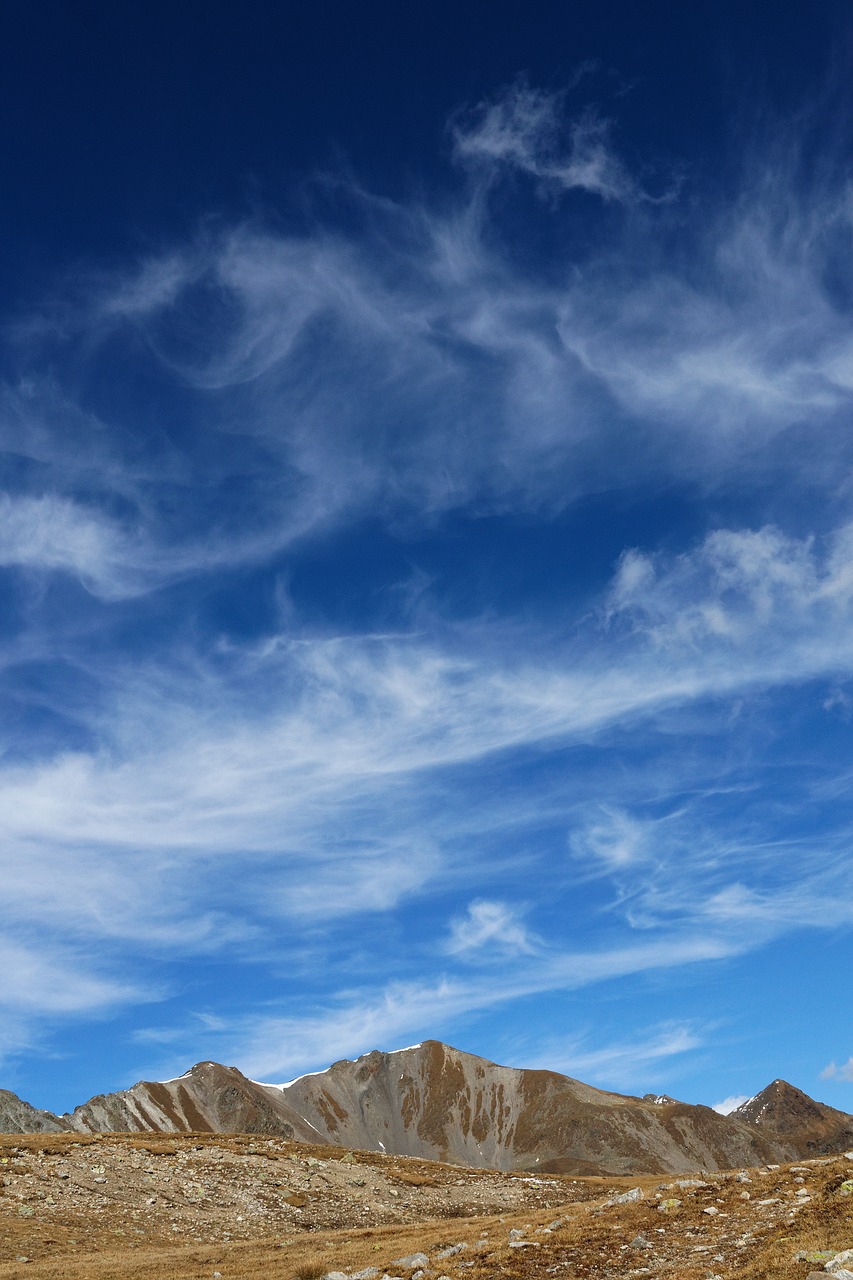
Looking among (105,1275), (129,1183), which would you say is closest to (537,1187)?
(129,1183)

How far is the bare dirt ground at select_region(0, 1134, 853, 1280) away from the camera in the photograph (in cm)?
2936

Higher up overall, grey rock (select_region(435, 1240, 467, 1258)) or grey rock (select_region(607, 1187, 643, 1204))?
grey rock (select_region(607, 1187, 643, 1204))

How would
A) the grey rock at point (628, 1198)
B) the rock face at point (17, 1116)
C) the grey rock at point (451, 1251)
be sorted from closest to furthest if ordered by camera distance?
the grey rock at point (451, 1251)
the grey rock at point (628, 1198)
the rock face at point (17, 1116)

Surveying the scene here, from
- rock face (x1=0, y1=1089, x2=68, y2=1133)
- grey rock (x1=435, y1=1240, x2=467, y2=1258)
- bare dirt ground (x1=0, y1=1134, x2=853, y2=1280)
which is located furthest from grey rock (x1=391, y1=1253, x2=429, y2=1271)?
rock face (x1=0, y1=1089, x2=68, y2=1133)

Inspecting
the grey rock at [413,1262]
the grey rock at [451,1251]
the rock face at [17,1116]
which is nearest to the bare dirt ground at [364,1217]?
the grey rock at [413,1262]

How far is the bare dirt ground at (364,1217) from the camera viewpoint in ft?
96.3

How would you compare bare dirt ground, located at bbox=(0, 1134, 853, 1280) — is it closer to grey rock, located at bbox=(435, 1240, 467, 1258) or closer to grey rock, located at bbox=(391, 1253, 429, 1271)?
grey rock, located at bbox=(391, 1253, 429, 1271)

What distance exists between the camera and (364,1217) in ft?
193

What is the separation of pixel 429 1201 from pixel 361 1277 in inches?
1465

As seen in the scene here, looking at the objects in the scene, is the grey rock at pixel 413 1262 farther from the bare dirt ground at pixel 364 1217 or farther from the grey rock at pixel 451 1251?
the grey rock at pixel 451 1251

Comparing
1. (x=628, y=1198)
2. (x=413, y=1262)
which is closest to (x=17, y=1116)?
(x=628, y=1198)

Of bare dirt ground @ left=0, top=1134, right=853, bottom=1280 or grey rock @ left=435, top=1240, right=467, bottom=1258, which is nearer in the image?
bare dirt ground @ left=0, top=1134, right=853, bottom=1280

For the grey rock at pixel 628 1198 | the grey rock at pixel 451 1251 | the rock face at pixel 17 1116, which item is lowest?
the grey rock at pixel 451 1251

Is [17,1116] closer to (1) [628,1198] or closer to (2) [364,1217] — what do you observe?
(2) [364,1217]
